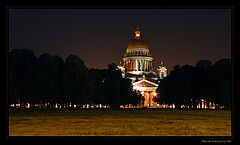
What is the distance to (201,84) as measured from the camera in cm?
8088

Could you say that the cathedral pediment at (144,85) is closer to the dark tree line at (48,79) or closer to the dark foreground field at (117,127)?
the dark tree line at (48,79)

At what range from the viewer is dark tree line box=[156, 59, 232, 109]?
74.6 meters

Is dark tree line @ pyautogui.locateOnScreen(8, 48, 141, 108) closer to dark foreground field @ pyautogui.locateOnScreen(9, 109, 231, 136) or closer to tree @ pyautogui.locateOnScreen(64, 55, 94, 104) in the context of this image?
tree @ pyautogui.locateOnScreen(64, 55, 94, 104)

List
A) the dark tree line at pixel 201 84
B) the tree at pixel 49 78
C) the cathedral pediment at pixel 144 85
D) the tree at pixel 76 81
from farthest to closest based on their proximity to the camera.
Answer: the cathedral pediment at pixel 144 85
the dark tree line at pixel 201 84
the tree at pixel 49 78
the tree at pixel 76 81

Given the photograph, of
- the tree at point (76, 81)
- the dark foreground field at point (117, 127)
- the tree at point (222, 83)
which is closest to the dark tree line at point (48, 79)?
the tree at point (76, 81)

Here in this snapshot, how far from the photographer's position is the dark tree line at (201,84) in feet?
245

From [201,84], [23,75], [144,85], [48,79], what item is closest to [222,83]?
[201,84]

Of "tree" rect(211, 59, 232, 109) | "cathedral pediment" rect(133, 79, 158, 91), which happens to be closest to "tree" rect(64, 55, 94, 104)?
"tree" rect(211, 59, 232, 109)

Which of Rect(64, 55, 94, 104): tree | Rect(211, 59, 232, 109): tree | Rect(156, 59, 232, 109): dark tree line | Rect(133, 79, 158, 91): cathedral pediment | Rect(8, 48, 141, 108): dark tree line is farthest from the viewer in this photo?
Rect(133, 79, 158, 91): cathedral pediment

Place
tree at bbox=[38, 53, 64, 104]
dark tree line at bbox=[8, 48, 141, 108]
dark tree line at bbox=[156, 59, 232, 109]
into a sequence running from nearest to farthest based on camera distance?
dark tree line at bbox=[8, 48, 141, 108], tree at bbox=[38, 53, 64, 104], dark tree line at bbox=[156, 59, 232, 109]
